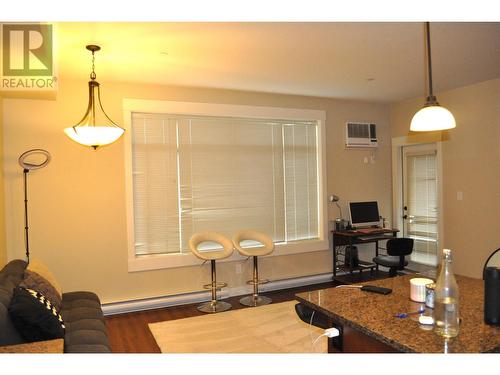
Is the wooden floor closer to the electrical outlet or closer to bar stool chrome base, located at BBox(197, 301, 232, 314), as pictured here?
bar stool chrome base, located at BBox(197, 301, 232, 314)

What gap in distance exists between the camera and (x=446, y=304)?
152 cm

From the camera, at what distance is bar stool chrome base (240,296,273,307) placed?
4707 millimetres

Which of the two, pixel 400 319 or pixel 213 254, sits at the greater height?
pixel 400 319

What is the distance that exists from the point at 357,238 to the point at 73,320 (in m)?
3.78

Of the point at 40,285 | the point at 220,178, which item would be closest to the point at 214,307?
the point at 220,178

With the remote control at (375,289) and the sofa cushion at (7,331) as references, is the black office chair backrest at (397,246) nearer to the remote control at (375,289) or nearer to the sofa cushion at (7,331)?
the remote control at (375,289)

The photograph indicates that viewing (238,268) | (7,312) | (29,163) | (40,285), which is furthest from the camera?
(238,268)

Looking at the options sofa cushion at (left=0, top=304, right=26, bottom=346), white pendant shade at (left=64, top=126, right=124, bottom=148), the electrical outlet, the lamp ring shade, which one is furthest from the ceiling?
the electrical outlet

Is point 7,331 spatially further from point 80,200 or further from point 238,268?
point 238,268

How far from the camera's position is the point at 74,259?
433cm

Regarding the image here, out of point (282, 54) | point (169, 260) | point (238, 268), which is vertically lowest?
point (238, 268)

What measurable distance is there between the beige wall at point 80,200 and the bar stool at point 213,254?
33 centimetres

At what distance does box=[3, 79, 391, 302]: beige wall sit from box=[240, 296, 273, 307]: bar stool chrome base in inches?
11.8

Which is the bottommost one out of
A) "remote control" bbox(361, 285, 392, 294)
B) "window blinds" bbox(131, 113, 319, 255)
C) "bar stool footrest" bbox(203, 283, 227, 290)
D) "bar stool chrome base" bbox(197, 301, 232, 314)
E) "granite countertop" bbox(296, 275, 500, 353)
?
"bar stool chrome base" bbox(197, 301, 232, 314)
